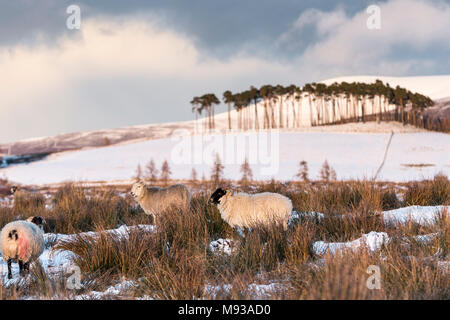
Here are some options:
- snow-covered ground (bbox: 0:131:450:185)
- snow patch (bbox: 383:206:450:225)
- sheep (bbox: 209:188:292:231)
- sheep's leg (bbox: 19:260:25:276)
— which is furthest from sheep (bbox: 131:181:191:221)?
snow-covered ground (bbox: 0:131:450:185)

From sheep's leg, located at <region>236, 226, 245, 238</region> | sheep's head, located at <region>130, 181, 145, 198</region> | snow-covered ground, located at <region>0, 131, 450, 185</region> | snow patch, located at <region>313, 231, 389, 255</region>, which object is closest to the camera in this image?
snow patch, located at <region>313, 231, 389, 255</region>

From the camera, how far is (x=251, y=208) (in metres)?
7.32

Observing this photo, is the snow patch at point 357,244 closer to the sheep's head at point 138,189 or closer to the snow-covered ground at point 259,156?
the sheep's head at point 138,189

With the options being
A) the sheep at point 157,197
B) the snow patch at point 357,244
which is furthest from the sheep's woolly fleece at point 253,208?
the sheep at point 157,197

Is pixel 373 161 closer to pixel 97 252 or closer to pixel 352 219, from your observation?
pixel 352 219

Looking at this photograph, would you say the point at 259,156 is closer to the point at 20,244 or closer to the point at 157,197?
the point at 157,197

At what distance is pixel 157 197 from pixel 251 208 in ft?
10.6

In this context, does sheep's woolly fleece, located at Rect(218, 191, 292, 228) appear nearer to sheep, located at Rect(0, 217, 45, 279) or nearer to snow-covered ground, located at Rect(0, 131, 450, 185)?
sheep, located at Rect(0, 217, 45, 279)

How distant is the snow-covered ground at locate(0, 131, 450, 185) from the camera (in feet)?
161

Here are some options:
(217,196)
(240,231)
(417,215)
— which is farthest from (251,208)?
(417,215)

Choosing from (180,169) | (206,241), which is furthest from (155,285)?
(180,169)

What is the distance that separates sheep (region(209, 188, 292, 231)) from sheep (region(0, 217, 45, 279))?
308cm

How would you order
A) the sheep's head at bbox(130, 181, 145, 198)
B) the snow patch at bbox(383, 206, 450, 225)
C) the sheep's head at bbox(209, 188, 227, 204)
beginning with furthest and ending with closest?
the sheep's head at bbox(130, 181, 145, 198), the snow patch at bbox(383, 206, 450, 225), the sheep's head at bbox(209, 188, 227, 204)

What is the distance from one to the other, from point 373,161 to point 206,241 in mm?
51911
